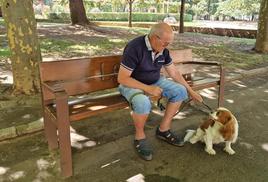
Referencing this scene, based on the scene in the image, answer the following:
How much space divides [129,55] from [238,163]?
179 cm

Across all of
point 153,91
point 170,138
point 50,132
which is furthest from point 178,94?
point 50,132

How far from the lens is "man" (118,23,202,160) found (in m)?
3.40

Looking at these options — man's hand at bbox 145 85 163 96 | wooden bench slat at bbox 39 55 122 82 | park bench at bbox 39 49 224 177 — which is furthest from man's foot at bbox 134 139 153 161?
wooden bench slat at bbox 39 55 122 82

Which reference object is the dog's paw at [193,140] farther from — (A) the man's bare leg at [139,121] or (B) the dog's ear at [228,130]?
(A) the man's bare leg at [139,121]

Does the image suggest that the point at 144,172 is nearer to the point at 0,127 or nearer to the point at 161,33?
the point at 161,33

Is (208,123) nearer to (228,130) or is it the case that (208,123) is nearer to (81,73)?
(228,130)

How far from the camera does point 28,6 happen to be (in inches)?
195

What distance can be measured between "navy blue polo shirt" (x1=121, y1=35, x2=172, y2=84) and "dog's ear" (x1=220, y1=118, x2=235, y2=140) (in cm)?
104

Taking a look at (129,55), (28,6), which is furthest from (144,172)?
(28,6)

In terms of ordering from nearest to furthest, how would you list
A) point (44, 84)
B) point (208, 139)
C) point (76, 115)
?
point (76, 115), point (44, 84), point (208, 139)

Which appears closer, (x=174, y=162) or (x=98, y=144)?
(x=174, y=162)

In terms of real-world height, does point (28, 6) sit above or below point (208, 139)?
above

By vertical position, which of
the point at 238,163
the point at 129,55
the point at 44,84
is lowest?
the point at 238,163

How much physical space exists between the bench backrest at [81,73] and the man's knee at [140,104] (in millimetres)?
765
